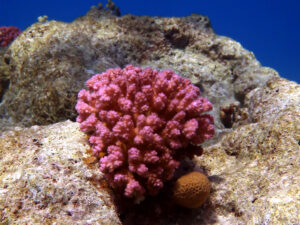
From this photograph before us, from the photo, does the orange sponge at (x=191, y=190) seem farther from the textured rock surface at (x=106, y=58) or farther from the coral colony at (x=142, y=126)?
the textured rock surface at (x=106, y=58)

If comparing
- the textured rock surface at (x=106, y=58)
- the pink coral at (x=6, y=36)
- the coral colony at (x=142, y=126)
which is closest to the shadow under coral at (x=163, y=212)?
the coral colony at (x=142, y=126)

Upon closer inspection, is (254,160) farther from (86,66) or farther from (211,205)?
(86,66)

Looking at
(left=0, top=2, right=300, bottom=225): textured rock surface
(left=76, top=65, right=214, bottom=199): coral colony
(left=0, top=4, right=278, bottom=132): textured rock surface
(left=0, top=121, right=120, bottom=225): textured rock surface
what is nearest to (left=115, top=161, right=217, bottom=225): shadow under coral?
(left=0, top=2, right=300, bottom=225): textured rock surface

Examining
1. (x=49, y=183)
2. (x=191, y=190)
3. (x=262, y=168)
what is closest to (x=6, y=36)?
(x=49, y=183)

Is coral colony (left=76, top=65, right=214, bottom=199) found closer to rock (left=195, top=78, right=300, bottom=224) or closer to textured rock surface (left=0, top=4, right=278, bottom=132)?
rock (left=195, top=78, right=300, bottom=224)

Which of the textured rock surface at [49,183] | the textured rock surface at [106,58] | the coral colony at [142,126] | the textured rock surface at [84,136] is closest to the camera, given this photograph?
the textured rock surface at [49,183]

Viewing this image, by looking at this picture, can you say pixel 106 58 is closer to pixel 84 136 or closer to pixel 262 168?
pixel 84 136
